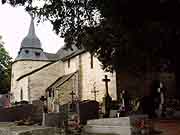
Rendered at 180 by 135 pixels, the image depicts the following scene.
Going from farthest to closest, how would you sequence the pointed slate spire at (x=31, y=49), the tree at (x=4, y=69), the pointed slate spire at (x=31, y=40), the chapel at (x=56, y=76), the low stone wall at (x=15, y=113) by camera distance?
the tree at (x=4, y=69), the pointed slate spire at (x=31, y=40), the pointed slate spire at (x=31, y=49), the chapel at (x=56, y=76), the low stone wall at (x=15, y=113)

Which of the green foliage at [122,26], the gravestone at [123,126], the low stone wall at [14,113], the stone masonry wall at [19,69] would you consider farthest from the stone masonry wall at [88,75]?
the gravestone at [123,126]

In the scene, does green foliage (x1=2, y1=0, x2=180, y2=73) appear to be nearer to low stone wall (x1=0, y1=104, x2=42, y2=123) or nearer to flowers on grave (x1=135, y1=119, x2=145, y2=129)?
flowers on grave (x1=135, y1=119, x2=145, y2=129)

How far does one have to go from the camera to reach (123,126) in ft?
45.0

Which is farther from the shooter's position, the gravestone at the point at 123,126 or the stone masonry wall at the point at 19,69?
the stone masonry wall at the point at 19,69

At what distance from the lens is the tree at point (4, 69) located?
58.5 metres

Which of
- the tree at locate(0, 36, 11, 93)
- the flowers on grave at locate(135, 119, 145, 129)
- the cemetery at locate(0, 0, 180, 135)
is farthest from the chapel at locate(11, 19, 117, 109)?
the flowers on grave at locate(135, 119, 145, 129)

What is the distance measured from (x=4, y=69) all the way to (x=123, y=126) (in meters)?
48.8

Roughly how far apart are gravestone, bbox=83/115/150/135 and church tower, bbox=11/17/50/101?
35.7 metres

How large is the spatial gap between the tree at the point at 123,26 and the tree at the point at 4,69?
41.8m

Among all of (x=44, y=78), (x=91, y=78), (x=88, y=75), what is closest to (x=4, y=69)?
(x=44, y=78)

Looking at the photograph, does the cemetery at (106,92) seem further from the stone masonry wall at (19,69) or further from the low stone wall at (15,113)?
the stone masonry wall at (19,69)

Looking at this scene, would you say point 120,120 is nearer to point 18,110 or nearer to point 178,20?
point 178,20

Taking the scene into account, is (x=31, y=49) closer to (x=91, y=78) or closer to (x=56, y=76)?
(x=56, y=76)

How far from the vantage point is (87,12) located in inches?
594
